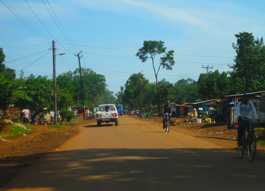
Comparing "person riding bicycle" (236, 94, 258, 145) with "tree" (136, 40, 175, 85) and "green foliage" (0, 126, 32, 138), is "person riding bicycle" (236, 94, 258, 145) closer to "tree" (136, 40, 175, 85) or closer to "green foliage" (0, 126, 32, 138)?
"green foliage" (0, 126, 32, 138)

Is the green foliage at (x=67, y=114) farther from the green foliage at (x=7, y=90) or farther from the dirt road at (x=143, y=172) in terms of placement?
the dirt road at (x=143, y=172)

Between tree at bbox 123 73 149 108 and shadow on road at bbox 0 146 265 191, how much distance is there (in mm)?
74902

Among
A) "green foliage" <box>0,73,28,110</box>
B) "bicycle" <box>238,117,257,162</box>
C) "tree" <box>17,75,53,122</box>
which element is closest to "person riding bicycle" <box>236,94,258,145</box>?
"bicycle" <box>238,117,257,162</box>

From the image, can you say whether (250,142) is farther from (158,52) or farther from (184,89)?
(184,89)

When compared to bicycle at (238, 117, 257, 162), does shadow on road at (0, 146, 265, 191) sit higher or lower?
lower

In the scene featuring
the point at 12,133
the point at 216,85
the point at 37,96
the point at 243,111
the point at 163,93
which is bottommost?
the point at 12,133

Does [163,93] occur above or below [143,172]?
above

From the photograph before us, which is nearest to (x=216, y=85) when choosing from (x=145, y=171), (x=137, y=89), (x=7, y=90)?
(x=137, y=89)

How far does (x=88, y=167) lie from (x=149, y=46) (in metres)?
63.0

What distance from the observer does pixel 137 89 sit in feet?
284

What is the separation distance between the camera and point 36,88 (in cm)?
3659

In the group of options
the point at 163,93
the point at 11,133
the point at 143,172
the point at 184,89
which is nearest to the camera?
the point at 143,172

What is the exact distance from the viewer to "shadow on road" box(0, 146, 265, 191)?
629 centimetres

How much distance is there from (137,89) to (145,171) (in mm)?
79027
